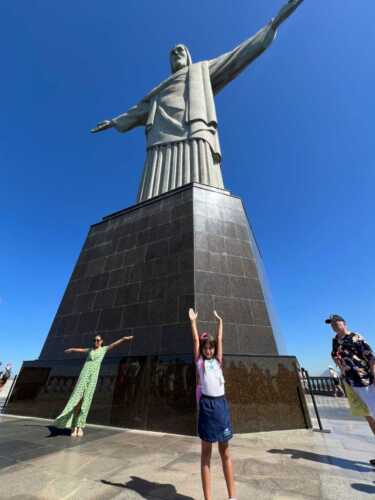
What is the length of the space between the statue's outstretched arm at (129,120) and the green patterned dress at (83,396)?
13.5 meters

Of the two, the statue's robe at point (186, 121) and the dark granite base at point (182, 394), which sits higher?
the statue's robe at point (186, 121)

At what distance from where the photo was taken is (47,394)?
6.75 meters

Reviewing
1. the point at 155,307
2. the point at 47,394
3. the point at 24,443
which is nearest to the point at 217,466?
the point at 24,443

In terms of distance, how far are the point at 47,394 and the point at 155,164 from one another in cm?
936

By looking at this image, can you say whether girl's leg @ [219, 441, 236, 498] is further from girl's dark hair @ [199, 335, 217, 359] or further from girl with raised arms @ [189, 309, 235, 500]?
girl's dark hair @ [199, 335, 217, 359]

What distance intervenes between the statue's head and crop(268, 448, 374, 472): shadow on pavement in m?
18.3

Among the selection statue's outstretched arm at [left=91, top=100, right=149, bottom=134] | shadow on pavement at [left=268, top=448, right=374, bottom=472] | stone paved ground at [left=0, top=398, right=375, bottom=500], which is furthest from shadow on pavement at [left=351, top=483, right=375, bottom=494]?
Answer: statue's outstretched arm at [left=91, top=100, right=149, bottom=134]

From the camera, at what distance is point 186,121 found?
1211 centimetres

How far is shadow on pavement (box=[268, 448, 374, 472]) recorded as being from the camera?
10.5ft

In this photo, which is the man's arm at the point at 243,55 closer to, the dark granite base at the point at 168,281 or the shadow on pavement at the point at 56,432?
the dark granite base at the point at 168,281

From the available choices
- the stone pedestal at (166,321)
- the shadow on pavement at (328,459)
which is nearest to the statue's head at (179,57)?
the stone pedestal at (166,321)

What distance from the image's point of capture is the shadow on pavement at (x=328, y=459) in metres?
3.20

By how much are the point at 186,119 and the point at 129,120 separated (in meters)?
4.63

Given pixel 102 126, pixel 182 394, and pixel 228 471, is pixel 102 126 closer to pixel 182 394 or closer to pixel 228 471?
pixel 182 394
